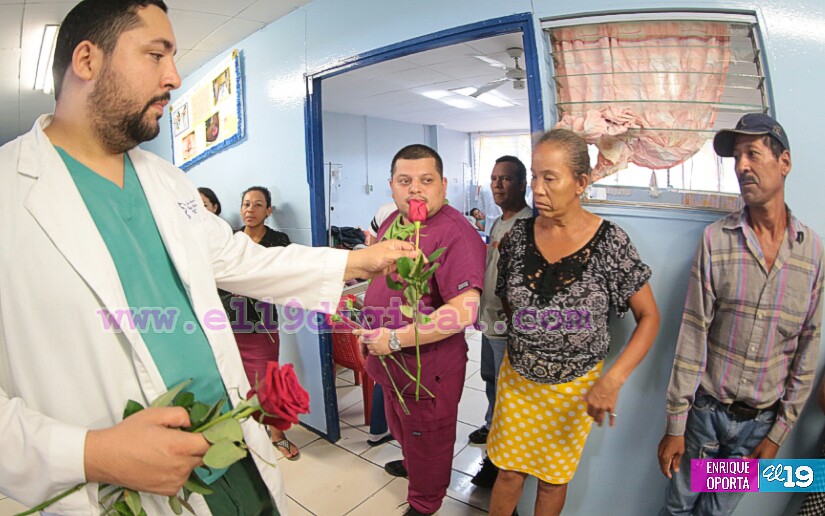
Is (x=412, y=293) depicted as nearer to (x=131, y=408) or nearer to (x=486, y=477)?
(x=131, y=408)

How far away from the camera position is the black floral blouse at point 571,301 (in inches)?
51.3

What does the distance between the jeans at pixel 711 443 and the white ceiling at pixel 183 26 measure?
274cm

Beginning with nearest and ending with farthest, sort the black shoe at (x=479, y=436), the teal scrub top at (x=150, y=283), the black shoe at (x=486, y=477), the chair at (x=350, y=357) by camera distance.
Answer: the teal scrub top at (x=150, y=283) → the black shoe at (x=486, y=477) → the black shoe at (x=479, y=436) → the chair at (x=350, y=357)

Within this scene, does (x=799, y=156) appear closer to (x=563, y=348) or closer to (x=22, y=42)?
(x=563, y=348)

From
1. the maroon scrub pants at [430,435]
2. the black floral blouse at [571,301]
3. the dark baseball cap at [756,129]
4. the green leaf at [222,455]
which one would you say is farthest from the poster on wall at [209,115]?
the dark baseball cap at [756,129]

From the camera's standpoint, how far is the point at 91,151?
34.6 inches

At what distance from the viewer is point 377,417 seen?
2.53m

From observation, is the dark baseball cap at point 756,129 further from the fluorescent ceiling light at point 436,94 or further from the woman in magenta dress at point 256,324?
the fluorescent ceiling light at point 436,94

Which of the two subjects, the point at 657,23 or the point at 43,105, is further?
the point at 43,105

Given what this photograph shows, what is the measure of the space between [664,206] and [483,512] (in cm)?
157

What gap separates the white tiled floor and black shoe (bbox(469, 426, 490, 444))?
35mm

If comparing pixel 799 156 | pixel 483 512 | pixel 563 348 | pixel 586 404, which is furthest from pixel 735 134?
pixel 483 512

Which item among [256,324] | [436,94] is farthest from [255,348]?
[436,94]

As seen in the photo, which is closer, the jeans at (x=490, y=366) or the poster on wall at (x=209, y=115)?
the jeans at (x=490, y=366)
